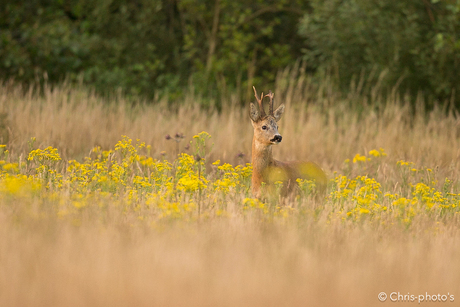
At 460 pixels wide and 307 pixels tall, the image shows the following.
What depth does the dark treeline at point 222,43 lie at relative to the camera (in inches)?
499

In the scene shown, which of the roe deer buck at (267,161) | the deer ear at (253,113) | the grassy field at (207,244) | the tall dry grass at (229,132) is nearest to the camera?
the grassy field at (207,244)

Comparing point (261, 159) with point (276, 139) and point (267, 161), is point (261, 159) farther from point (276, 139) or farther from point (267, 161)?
point (276, 139)

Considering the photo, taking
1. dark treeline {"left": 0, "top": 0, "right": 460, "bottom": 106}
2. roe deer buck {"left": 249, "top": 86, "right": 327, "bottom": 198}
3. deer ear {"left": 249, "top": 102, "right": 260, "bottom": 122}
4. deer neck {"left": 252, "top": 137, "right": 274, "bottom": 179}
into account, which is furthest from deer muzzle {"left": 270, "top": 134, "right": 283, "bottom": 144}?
dark treeline {"left": 0, "top": 0, "right": 460, "bottom": 106}

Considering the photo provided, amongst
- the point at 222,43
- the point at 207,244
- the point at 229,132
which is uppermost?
the point at 222,43

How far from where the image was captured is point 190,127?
32.3 feet

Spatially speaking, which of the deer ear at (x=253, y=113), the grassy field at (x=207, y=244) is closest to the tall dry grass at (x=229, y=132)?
the grassy field at (x=207, y=244)

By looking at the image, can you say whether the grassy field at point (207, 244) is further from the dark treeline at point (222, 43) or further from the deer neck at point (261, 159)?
the dark treeline at point (222, 43)

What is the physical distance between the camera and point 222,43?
16953mm

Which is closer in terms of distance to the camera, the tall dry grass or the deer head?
the deer head

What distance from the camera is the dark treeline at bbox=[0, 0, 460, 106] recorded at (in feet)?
41.6

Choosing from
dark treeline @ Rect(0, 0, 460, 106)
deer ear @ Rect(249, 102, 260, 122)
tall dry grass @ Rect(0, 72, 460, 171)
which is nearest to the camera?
deer ear @ Rect(249, 102, 260, 122)

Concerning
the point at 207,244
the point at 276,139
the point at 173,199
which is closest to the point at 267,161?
the point at 276,139

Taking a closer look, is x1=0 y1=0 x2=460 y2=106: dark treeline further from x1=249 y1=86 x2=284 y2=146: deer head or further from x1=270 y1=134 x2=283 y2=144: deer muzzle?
x1=270 y1=134 x2=283 y2=144: deer muzzle

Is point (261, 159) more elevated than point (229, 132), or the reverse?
point (229, 132)
